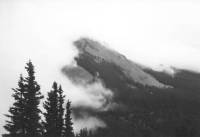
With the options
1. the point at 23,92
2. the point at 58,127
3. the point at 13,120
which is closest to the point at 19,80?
the point at 23,92

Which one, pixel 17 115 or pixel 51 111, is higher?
pixel 51 111

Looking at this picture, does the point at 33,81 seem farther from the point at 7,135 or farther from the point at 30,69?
the point at 7,135

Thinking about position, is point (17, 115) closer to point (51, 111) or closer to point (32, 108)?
point (32, 108)

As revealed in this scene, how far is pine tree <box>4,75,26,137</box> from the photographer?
1347 inches

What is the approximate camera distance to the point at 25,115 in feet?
114

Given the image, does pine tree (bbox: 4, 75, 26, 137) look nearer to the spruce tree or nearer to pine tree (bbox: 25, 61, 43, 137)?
pine tree (bbox: 25, 61, 43, 137)

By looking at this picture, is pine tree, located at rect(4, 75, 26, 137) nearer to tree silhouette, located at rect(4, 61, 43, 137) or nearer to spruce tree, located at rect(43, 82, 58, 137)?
tree silhouette, located at rect(4, 61, 43, 137)

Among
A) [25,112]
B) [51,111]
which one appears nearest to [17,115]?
[25,112]

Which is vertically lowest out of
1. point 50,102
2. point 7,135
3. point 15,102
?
point 7,135

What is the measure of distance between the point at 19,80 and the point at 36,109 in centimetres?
282

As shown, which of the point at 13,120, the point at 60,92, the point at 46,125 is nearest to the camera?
the point at 13,120

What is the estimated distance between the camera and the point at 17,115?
34.5 meters

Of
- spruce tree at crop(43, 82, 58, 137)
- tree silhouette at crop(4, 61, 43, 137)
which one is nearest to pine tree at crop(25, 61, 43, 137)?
tree silhouette at crop(4, 61, 43, 137)

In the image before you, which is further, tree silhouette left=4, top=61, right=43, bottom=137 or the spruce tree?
the spruce tree
